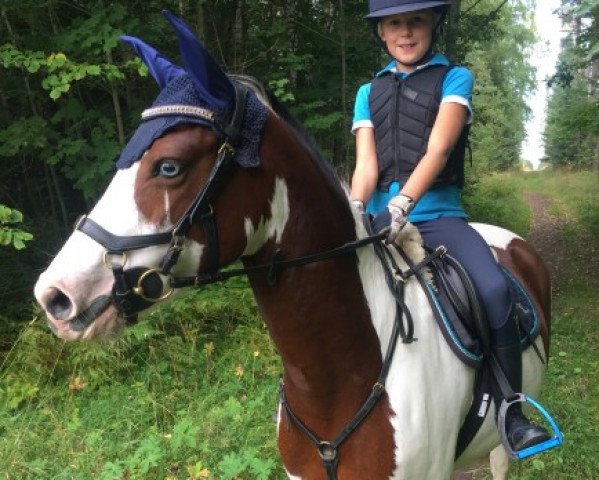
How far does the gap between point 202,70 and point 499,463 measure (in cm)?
348

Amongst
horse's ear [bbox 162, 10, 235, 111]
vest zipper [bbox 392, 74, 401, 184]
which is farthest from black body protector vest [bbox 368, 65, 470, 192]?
horse's ear [bbox 162, 10, 235, 111]

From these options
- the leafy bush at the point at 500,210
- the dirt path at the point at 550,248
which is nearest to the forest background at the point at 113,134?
the dirt path at the point at 550,248

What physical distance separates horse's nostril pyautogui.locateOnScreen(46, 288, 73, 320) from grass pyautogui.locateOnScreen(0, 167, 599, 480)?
273 centimetres

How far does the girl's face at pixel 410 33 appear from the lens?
2570 millimetres

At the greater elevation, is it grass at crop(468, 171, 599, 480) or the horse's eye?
the horse's eye

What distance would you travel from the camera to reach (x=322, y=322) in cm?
199

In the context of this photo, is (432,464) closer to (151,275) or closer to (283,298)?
(283,298)

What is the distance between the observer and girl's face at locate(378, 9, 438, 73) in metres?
2.57

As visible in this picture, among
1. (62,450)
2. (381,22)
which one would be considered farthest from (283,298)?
(62,450)

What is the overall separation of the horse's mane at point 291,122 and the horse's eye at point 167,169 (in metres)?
0.45

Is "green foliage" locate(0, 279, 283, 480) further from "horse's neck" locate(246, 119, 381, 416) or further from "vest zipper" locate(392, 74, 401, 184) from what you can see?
"vest zipper" locate(392, 74, 401, 184)

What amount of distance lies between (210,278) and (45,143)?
17.3ft

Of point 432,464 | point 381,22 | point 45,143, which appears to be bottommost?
point 432,464

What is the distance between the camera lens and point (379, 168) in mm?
2719
